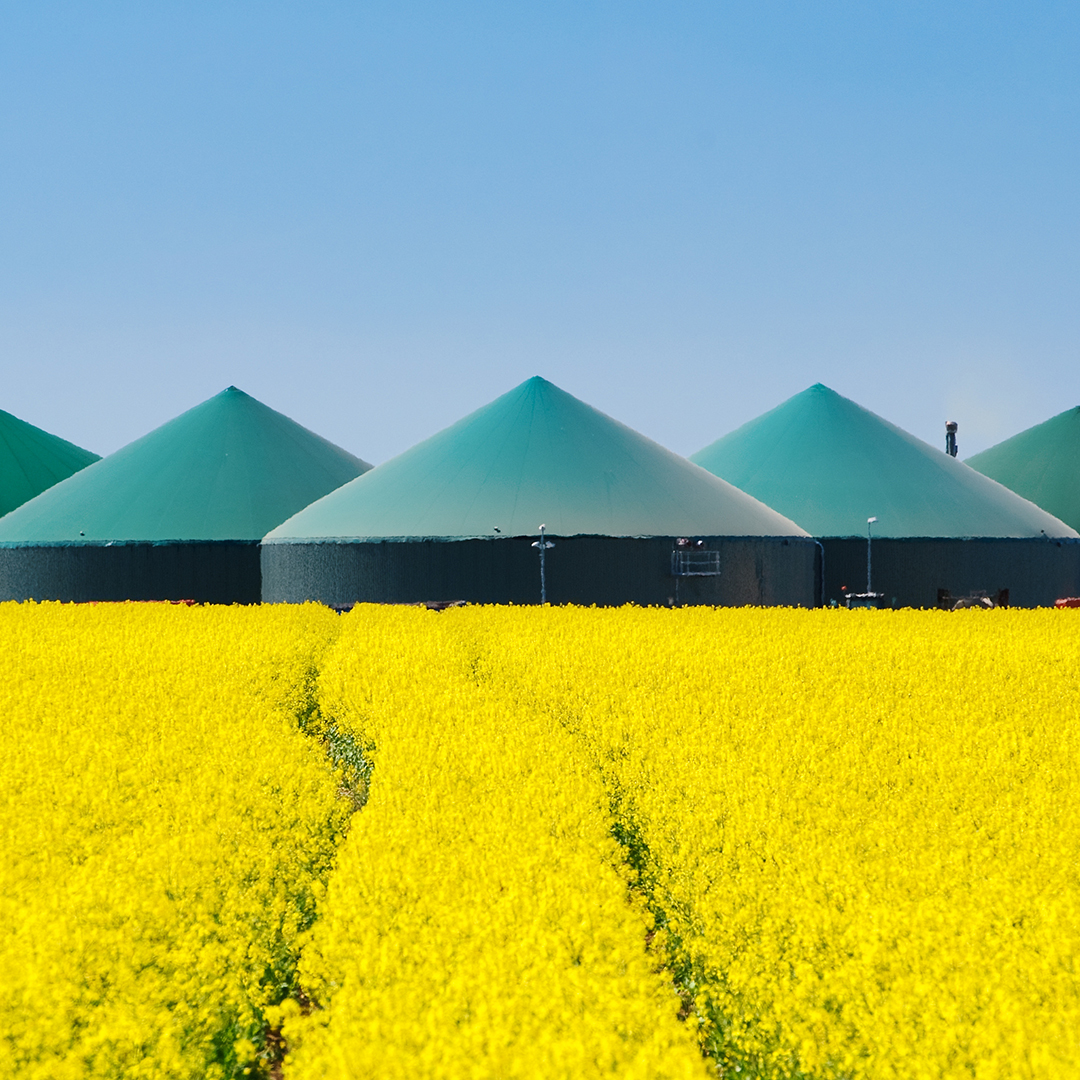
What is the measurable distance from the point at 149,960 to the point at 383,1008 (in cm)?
177

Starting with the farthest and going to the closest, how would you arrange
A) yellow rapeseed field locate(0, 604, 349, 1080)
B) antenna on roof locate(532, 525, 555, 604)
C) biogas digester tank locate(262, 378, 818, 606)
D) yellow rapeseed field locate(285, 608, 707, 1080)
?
1. biogas digester tank locate(262, 378, 818, 606)
2. antenna on roof locate(532, 525, 555, 604)
3. yellow rapeseed field locate(0, 604, 349, 1080)
4. yellow rapeseed field locate(285, 608, 707, 1080)

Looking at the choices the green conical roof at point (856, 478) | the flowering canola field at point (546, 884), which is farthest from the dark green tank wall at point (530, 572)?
the flowering canola field at point (546, 884)

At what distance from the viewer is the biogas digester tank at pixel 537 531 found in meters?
40.2

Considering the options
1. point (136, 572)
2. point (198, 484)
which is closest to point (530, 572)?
point (136, 572)

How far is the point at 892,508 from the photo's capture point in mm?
51969

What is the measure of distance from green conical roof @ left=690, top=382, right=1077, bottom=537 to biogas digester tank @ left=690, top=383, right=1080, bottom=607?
7 centimetres

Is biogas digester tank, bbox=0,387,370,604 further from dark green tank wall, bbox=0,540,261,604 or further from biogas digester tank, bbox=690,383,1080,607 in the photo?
biogas digester tank, bbox=690,383,1080,607

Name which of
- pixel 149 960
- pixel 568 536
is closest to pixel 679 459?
pixel 568 536

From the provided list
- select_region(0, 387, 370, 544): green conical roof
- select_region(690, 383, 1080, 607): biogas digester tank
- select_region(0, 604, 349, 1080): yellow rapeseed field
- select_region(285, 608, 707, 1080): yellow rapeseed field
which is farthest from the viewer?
select_region(0, 387, 370, 544): green conical roof

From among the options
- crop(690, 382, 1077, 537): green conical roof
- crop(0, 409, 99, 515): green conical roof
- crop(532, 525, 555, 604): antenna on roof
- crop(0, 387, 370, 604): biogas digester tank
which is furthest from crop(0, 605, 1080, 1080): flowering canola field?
crop(0, 409, 99, 515): green conical roof

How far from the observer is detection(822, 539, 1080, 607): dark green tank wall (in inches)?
1969

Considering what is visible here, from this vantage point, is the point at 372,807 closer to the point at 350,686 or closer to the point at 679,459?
the point at 350,686

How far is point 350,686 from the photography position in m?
16.8

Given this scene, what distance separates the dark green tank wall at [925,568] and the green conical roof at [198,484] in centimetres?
2825
